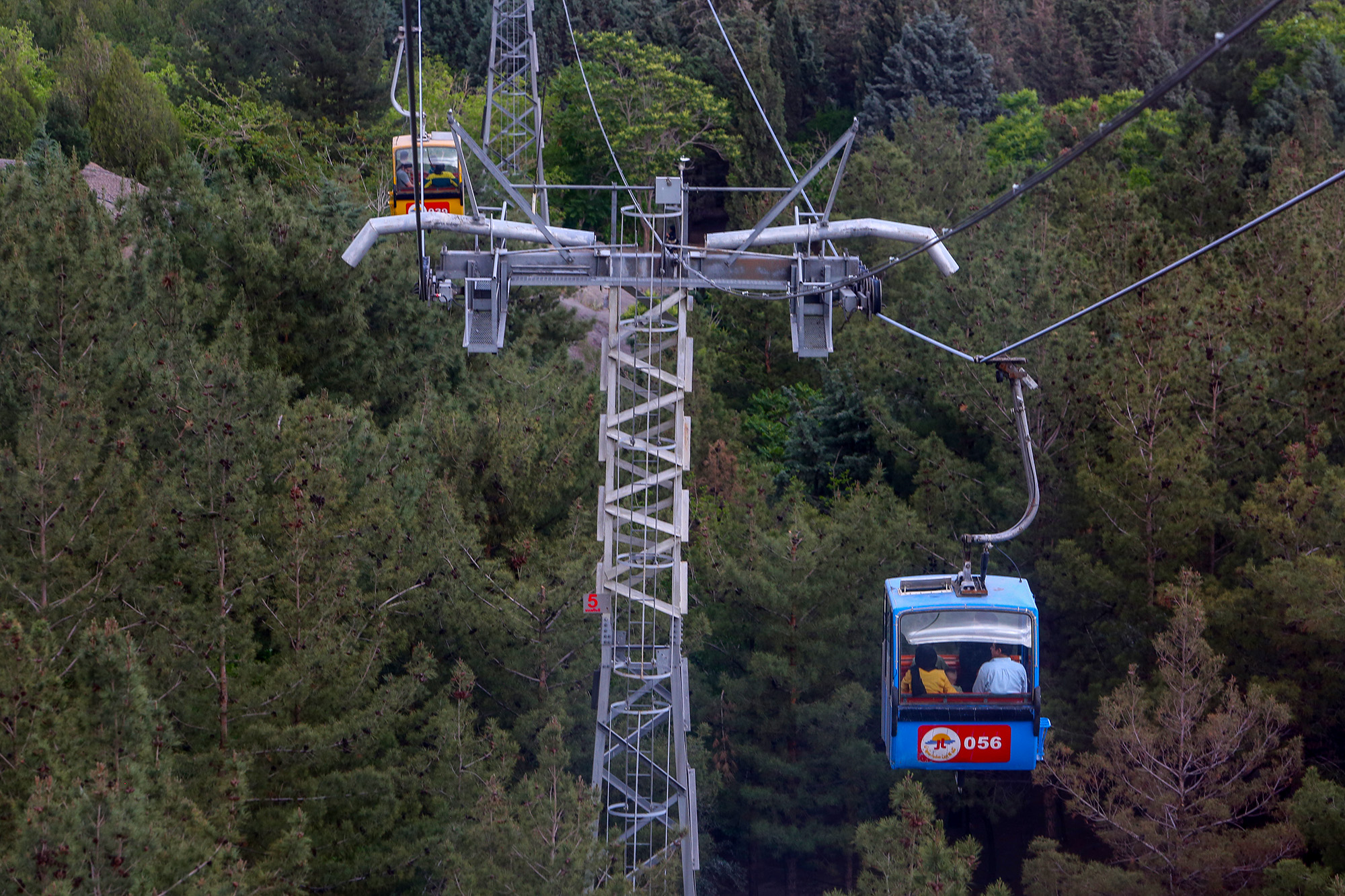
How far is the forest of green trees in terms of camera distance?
1568 cm

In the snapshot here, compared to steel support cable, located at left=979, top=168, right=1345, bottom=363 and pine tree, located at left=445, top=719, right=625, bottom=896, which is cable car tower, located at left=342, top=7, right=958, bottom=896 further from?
steel support cable, located at left=979, top=168, right=1345, bottom=363

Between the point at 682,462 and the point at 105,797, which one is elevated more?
the point at 682,462

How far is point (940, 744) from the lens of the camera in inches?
587

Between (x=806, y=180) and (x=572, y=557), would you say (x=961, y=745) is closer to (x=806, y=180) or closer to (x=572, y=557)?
(x=806, y=180)

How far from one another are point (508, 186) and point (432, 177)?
20.4m

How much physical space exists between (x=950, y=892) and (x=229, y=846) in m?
7.03

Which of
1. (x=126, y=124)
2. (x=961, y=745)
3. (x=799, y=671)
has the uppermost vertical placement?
(x=126, y=124)

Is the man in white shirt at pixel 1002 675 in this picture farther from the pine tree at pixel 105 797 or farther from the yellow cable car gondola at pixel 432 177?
the yellow cable car gondola at pixel 432 177

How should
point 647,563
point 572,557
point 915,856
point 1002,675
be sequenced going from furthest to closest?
point 572,557 → point 647,563 → point 915,856 → point 1002,675

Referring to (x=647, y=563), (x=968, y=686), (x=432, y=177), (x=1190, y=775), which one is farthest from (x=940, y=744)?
(x=432, y=177)

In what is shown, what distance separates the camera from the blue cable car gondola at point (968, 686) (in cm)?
1477

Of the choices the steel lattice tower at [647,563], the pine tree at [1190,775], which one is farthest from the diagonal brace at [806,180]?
the pine tree at [1190,775]

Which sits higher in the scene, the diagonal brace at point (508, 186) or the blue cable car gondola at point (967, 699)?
the diagonal brace at point (508, 186)

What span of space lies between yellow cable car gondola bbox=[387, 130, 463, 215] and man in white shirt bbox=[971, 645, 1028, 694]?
18.9 m
